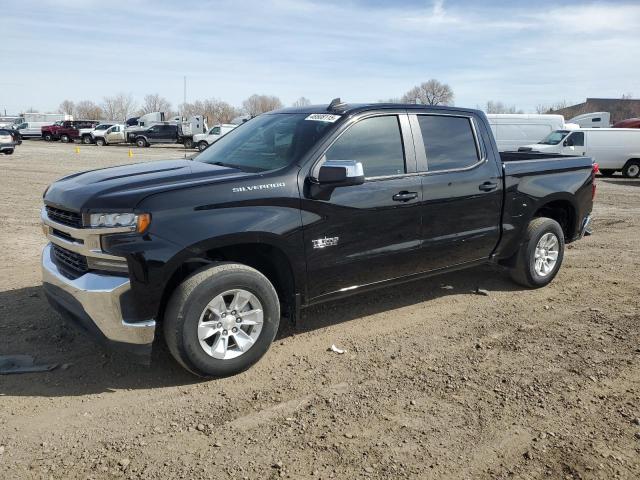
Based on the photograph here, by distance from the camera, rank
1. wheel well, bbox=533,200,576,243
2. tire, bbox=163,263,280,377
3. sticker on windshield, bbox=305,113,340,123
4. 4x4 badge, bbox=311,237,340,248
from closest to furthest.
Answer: tire, bbox=163,263,280,377 < 4x4 badge, bbox=311,237,340,248 < sticker on windshield, bbox=305,113,340,123 < wheel well, bbox=533,200,576,243

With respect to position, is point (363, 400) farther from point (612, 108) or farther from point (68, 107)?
point (68, 107)

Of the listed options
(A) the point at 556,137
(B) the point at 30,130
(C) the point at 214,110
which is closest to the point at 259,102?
(C) the point at 214,110

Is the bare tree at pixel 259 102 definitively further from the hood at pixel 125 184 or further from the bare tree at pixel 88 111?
the hood at pixel 125 184

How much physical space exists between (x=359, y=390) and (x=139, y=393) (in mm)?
Answer: 1492

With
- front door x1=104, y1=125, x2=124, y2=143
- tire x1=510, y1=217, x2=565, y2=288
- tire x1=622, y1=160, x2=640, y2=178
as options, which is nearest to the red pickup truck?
front door x1=104, y1=125, x2=124, y2=143

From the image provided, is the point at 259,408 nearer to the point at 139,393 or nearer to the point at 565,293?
the point at 139,393

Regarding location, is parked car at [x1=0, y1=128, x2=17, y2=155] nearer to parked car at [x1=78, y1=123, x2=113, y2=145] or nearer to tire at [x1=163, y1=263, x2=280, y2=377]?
parked car at [x1=78, y1=123, x2=113, y2=145]

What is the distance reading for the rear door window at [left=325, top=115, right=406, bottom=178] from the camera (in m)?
4.26

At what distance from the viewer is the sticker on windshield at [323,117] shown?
4334 millimetres

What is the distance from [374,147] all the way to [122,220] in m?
2.12

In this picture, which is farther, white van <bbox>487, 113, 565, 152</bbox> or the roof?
white van <bbox>487, 113, 565, 152</bbox>

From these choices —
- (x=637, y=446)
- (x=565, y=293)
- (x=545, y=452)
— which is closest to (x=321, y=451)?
(x=545, y=452)

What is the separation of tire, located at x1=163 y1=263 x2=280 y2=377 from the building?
2836 inches

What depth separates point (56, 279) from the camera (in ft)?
12.4
